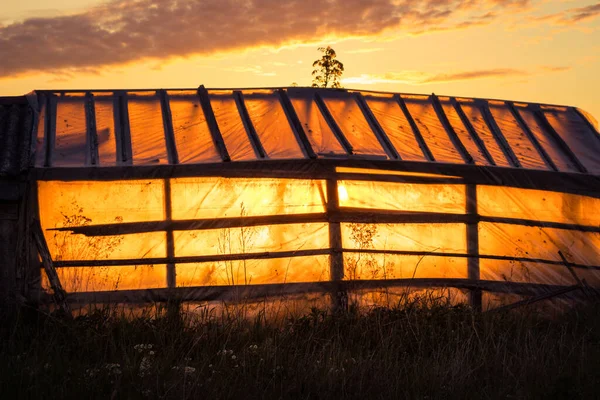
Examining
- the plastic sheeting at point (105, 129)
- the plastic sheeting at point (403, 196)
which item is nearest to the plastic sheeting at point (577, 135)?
the plastic sheeting at point (403, 196)

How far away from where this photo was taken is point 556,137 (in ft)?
39.1

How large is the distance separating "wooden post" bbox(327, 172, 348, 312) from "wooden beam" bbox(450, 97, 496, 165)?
242 cm

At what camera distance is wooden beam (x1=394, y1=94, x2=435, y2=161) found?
10406mm

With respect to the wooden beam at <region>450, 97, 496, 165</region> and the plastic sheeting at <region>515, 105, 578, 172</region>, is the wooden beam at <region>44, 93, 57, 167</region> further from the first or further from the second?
the plastic sheeting at <region>515, 105, 578, 172</region>

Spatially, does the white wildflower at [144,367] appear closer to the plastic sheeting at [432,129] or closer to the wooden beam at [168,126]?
the wooden beam at [168,126]

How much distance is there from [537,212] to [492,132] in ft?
5.18

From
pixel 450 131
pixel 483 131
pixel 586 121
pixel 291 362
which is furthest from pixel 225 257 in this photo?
pixel 586 121

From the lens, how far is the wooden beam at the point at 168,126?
9.57 m

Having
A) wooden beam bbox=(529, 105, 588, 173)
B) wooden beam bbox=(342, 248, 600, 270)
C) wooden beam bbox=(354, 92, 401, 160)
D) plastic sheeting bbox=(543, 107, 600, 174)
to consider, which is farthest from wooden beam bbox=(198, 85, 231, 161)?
plastic sheeting bbox=(543, 107, 600, 174)

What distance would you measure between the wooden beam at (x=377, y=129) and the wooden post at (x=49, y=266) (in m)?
4.46

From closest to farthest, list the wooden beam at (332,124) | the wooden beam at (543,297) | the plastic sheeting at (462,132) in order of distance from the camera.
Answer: the wooden beam at (543,297)
the wooden beam at (332,124)
the plastic sheeting at (462,132)

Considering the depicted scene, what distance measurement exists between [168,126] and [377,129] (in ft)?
9.61

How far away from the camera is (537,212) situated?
10.6 metres

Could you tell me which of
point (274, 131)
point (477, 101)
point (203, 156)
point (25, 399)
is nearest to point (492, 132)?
point (477, 101)
